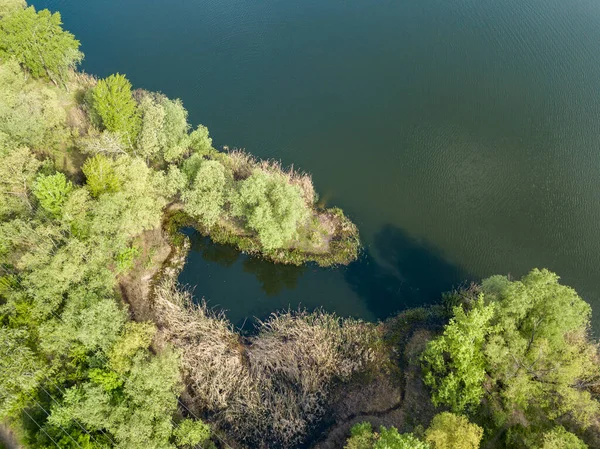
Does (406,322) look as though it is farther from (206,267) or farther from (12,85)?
(12,85)

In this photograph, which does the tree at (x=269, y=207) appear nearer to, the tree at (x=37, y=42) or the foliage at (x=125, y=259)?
the foliage at (x=125, y=259)

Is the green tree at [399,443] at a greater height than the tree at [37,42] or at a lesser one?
lesser

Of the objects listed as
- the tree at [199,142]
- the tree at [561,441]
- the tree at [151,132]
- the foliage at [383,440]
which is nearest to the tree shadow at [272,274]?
the tree at [199,142]

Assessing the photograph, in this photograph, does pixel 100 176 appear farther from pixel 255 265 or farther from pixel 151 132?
pixel 255 265

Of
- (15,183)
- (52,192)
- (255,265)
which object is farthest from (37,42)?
(255,265)

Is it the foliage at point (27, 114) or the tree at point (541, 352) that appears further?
the foliage at point (27, 114)

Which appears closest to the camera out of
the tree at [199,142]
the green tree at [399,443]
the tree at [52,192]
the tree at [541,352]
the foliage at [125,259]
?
the green tree at [399,443]

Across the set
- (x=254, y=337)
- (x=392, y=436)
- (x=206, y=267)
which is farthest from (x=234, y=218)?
Result: (x=392, y=436)

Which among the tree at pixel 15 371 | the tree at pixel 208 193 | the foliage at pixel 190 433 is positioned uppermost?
the tree at pixel 208 193
